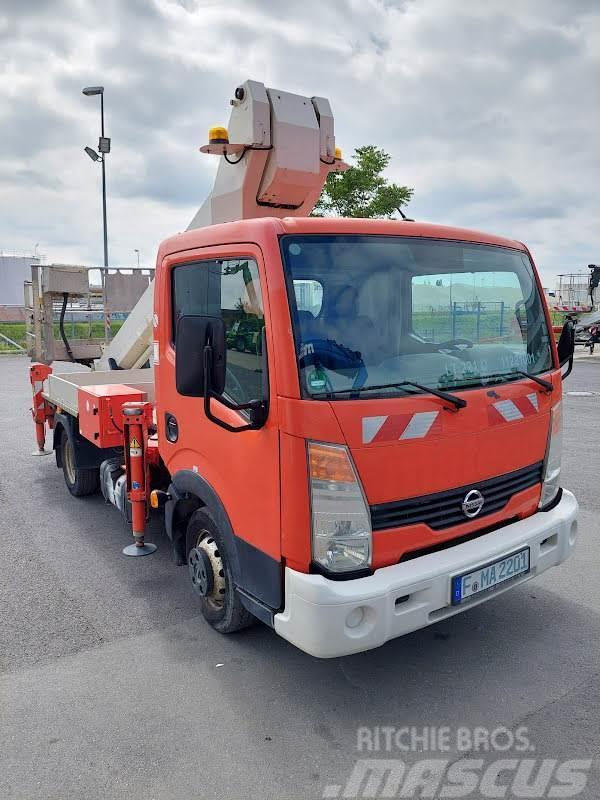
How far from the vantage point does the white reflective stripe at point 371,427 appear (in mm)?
2664

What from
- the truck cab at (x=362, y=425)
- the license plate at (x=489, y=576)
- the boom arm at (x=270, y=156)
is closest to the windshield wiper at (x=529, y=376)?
the truck cab at (x=362, y=425)

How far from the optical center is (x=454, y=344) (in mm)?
3139

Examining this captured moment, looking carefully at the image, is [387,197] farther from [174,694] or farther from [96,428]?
[174,694]

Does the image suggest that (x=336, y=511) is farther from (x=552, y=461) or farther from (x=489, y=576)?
(x=552, y=461)

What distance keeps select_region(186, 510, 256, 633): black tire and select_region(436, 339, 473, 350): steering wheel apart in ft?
4.84

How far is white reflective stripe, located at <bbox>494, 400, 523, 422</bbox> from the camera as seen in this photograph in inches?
122

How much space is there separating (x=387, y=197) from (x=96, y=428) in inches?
679

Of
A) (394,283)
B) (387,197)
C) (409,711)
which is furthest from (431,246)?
(387,197)

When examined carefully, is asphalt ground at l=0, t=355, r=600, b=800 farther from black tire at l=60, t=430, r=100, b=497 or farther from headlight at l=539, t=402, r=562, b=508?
black tire at l=60, t=430, r=100, b=497

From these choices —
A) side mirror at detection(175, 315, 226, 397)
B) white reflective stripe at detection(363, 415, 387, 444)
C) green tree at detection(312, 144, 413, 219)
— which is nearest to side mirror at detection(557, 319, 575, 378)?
white reflective stripe at detection(363, 415, 387, 444)

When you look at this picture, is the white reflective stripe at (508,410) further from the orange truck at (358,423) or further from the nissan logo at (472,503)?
the nissan logo at (472,503)

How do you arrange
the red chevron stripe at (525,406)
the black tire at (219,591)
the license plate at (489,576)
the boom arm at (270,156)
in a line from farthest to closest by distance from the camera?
the boom arm at (270,156) < the black tire at (219,591) < the red chevron stripe at (525,406) < the license plate at (489,576)

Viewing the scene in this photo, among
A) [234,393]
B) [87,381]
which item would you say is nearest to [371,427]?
[234,393]

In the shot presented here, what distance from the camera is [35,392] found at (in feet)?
22.7
